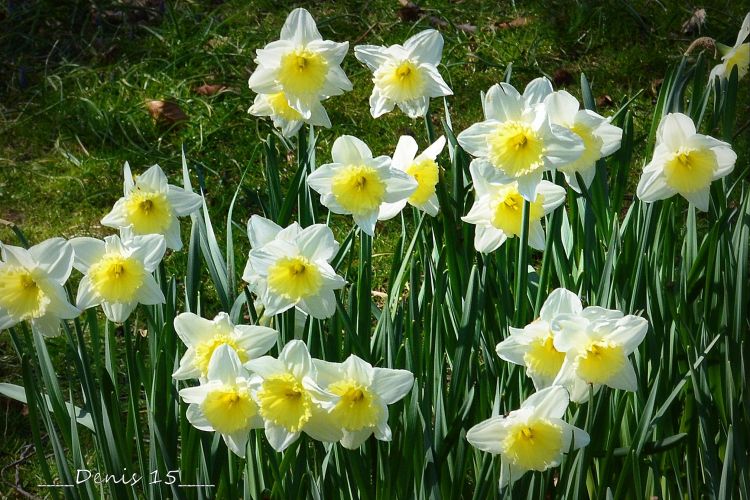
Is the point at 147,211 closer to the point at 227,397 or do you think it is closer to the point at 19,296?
the point at 19,296

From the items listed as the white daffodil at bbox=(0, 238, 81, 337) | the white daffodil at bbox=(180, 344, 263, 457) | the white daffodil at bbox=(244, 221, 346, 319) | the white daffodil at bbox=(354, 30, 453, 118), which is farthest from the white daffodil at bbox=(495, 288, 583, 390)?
the white daffodil at bbox=(0, 238, 81, 337)

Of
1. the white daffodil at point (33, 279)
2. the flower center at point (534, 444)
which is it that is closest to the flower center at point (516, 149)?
the flower center at point (534, 444)

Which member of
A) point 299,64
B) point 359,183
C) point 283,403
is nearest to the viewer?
point 283,403

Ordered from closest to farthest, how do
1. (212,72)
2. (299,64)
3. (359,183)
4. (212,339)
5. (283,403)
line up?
(283,403) < (212,339) < (359,183) < (299,64) < (212,72)

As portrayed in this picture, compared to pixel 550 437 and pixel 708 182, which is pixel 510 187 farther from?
pixel 550 437

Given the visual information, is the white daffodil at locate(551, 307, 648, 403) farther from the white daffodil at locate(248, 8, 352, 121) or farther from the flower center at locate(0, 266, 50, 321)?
the flower center at locate(0, 266, 50, 321)

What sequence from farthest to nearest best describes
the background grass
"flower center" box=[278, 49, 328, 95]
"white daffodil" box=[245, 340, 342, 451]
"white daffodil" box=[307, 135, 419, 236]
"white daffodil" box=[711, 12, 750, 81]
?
1. the background grass
2. "white daffodil" box=[711, 12, 750, 81]
3. "flower center" box=[278, 49, 328, 95]
4. "white daffodil" box=[307, 135, 419, 236]
5. "white daffodil" box=[245, 340, 342, 451]

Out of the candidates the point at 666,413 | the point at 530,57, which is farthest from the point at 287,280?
the point at 530,57

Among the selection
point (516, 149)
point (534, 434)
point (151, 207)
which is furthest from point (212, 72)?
point (534, 434)
